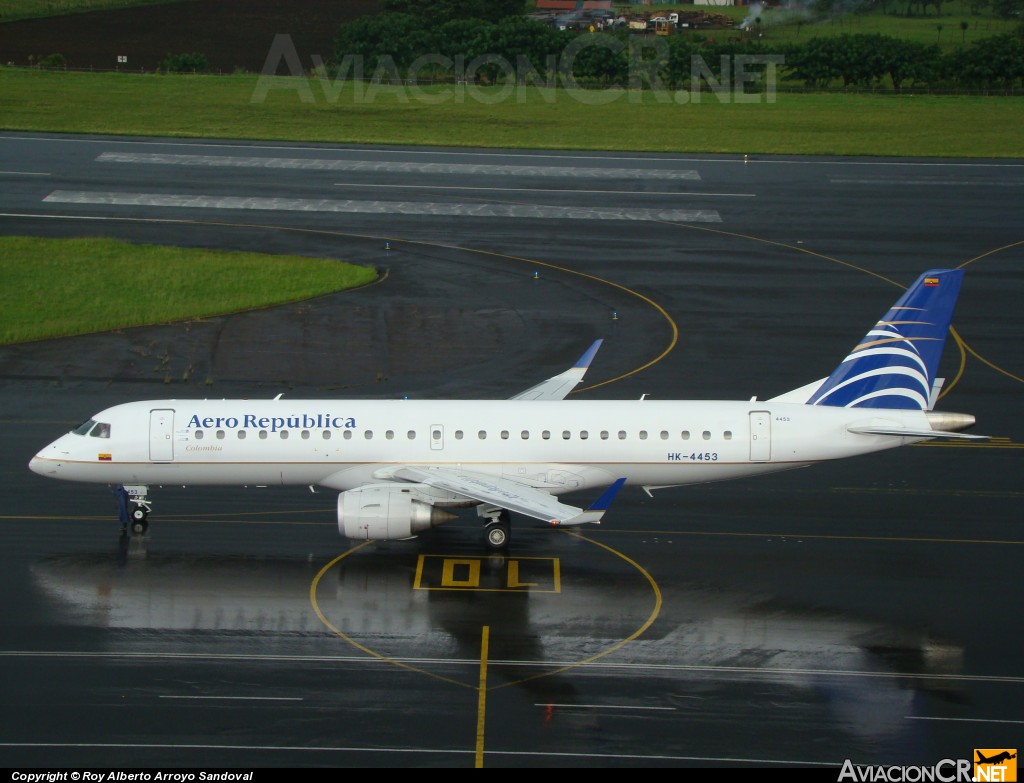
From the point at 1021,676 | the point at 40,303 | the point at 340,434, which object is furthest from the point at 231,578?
the point at 40,303

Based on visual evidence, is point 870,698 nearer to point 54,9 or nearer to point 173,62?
point 173,62

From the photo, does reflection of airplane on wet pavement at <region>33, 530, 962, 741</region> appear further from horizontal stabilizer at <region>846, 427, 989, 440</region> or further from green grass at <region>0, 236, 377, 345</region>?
green grass at <region>0, 236, 377, 345</region>

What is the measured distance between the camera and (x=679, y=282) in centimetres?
6081

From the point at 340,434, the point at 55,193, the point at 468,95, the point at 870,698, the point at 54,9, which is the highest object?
the point at 54,9

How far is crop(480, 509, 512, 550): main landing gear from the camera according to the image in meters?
33.9

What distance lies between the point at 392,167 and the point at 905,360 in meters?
55.2

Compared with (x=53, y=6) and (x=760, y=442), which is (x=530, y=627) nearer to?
(x=760, y=442)

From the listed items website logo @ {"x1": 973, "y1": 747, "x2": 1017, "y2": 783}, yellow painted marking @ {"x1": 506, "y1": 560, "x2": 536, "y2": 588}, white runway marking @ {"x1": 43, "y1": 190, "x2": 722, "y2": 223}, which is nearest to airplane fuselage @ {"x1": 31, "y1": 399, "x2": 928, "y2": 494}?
yellow painted marking @ {"x1": 506, "y1": 560, "x2": 536, "y2": 588}

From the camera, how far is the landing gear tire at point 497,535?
3384cm

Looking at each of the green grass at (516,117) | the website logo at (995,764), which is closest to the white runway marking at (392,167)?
the green grass at (516,117)

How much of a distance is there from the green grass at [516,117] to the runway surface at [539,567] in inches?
1126

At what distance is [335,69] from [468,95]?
17225mm

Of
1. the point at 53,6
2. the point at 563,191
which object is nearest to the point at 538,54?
the point at 563,191

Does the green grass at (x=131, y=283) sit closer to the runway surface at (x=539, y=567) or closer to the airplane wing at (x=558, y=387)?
the runway surface at (x=539, y=567)
